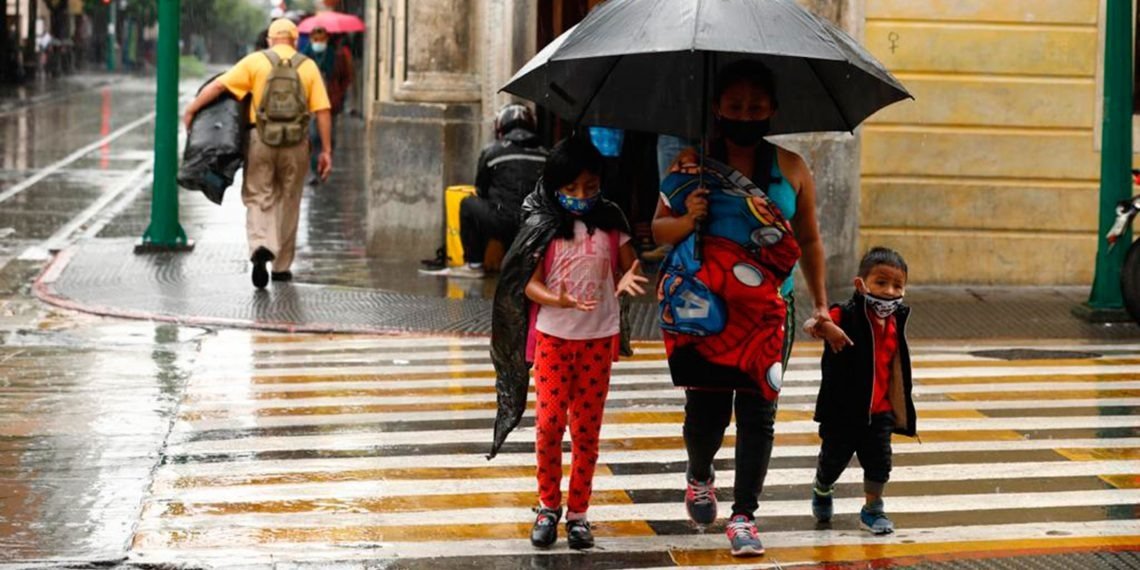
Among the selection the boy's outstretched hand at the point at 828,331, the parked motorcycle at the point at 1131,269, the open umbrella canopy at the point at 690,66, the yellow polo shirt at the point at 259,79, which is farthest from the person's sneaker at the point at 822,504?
the yellow polo shirt at the point at 259,79

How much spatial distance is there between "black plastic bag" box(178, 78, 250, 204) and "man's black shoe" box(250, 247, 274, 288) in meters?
0.50

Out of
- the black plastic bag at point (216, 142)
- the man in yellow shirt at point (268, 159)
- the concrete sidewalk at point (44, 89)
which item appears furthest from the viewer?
the concrete sidewalk at point (44, 89)

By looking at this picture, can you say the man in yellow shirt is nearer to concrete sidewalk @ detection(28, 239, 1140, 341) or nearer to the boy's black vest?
concrete sidewalk @ detection(28, 239, 1140, 341)

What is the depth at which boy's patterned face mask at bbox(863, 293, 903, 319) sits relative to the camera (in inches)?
292

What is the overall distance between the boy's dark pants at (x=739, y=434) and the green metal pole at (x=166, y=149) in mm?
10214

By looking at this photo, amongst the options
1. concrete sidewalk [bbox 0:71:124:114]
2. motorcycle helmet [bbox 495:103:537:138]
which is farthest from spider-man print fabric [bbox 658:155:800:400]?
concrete sidewalk [bbox 0:71:124:114]

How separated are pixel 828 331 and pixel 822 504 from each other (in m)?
0.82

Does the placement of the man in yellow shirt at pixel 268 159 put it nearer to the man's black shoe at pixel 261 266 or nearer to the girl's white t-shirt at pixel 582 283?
the man's black shoe at pixel 261 266

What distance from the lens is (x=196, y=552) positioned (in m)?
7.26

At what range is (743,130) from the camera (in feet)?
23.5

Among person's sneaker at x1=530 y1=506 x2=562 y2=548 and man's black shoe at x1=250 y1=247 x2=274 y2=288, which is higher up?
man's black shoe at x1=250 y1=247 x2=274 y2=288

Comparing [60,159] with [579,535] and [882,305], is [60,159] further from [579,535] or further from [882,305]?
[882,305]

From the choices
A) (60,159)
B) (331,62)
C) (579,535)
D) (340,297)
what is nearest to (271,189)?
(340,297)

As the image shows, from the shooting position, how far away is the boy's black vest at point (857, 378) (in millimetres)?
7461
